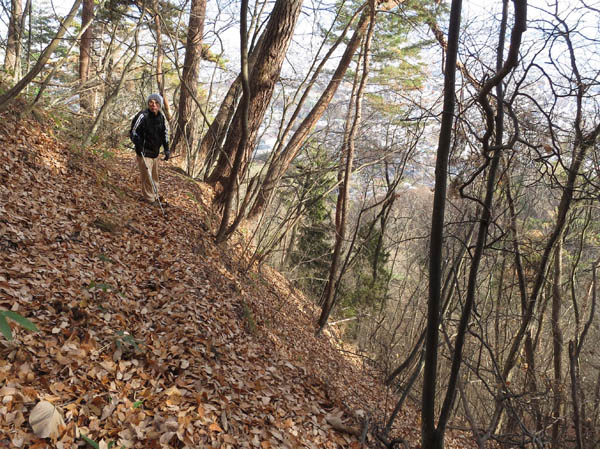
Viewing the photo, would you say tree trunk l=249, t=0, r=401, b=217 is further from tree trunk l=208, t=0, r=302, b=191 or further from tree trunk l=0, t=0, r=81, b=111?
tree trunk l=0, t=0, r=81, b=111

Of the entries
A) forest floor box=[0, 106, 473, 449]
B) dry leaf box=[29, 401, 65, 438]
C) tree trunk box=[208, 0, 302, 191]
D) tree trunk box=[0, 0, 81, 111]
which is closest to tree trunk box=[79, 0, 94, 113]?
forest floor box=[0, 106, 473, 449]

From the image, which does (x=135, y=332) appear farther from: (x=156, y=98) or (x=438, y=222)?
(x=156, y=98)

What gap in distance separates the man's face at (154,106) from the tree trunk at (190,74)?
2.98 meters

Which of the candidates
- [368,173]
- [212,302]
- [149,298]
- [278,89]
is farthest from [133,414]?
[368,173]

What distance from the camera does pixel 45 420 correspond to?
2.92 meters

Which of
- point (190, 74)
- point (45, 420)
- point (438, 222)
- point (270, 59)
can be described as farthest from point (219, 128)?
point (45, 420)

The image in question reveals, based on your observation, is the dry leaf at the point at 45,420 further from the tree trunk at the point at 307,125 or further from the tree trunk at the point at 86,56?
the tree trunk at the point at 86,56

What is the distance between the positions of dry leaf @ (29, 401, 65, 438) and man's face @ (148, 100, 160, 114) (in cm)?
559

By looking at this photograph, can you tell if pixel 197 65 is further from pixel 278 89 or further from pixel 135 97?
pixel 135 97

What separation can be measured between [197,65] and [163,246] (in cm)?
629

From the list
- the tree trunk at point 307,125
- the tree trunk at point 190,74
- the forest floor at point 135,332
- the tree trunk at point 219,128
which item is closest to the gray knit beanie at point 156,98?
the forest floor at point 135,332

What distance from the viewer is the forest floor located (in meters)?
3.41

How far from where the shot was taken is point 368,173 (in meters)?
13.7

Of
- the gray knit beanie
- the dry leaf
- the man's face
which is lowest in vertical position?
the dry leaf
